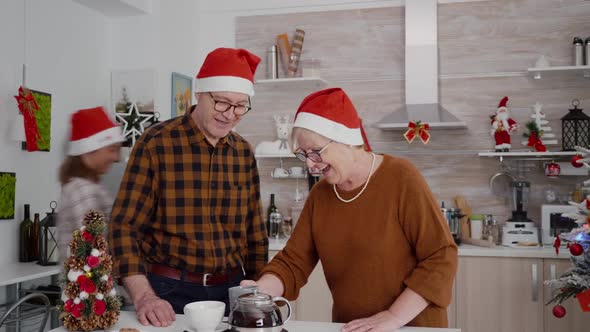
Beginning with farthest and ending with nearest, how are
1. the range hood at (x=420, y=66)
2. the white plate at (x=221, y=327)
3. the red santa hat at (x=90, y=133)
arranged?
the range hood at (x=420, y=66)
the red santa hat at (x=90, y=133)
the white plate at (x=221, y=327)

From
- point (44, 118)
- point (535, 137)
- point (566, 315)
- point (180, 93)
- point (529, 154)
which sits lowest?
point (566, 315)

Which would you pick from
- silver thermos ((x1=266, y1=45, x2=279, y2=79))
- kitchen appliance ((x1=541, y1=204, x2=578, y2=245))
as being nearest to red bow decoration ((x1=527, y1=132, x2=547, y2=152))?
kitchen appliance ((x1=541, y1=204, x2=578, y2=245))

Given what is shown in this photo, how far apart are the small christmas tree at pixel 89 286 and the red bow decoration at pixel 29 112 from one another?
2116mm

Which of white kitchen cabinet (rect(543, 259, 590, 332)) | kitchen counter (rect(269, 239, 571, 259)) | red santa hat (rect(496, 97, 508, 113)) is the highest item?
red santa hat (rect(496, 97, 508, 113))

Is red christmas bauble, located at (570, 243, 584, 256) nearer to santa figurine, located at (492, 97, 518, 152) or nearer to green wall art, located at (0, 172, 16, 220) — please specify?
santa figurine, located at (492, 97, 518, 152)

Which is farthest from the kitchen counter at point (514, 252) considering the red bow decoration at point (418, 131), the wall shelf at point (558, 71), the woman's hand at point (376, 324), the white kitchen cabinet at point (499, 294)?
the woman's hand at point (376, 324)

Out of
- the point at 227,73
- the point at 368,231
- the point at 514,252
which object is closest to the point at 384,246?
the point at 368,231

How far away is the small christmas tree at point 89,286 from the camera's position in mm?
1821

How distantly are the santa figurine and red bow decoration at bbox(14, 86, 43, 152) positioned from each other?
9.85ft

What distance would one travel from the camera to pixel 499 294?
4027 mm

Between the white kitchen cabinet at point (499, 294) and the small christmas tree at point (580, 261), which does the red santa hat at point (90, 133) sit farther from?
the small christmas tree at point (580, 261)

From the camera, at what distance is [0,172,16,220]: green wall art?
3.71 metres

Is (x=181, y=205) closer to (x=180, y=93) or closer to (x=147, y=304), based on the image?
(x=147, y=304)

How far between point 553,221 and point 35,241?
326 centimetres
